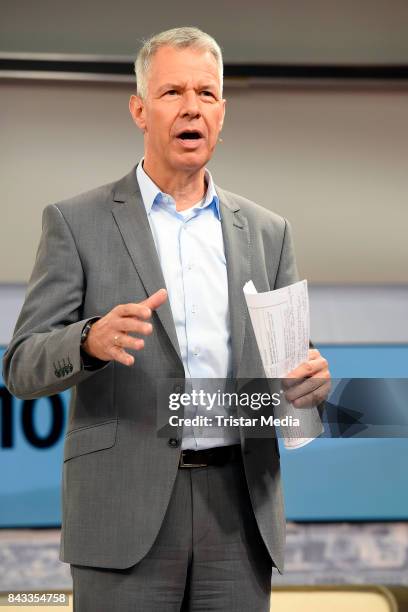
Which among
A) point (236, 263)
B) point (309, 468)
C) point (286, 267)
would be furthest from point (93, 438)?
point (309, 468)

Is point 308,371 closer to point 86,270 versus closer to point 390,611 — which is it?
point 86,270

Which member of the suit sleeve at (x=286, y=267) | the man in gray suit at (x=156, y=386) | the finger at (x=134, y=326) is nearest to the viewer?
the finger at (x=134, y=326)

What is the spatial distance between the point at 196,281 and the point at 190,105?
37 cm

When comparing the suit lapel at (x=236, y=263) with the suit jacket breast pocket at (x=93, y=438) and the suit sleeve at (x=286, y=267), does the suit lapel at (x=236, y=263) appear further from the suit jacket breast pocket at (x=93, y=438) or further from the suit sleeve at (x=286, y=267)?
the suit jacket breast pocket at (x=93, y=438)

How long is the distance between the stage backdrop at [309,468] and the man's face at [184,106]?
233cm

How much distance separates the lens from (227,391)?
1607 millimetres

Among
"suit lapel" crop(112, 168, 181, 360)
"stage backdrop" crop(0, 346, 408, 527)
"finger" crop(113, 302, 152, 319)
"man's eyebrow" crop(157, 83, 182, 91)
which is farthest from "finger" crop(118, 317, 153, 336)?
"stage backdrop" crop(0, 346, 408, 527)

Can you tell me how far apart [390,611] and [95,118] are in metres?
2.51

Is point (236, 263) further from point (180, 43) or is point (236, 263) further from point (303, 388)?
point (180, 43)

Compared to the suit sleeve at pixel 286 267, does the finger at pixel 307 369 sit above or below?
below

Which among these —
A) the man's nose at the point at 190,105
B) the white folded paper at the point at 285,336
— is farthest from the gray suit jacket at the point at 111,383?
the man's nose at the point at 190,105

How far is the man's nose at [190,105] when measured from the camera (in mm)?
1890

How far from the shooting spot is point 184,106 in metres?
1.90

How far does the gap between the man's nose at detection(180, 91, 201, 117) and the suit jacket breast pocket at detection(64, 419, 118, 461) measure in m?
0.65
